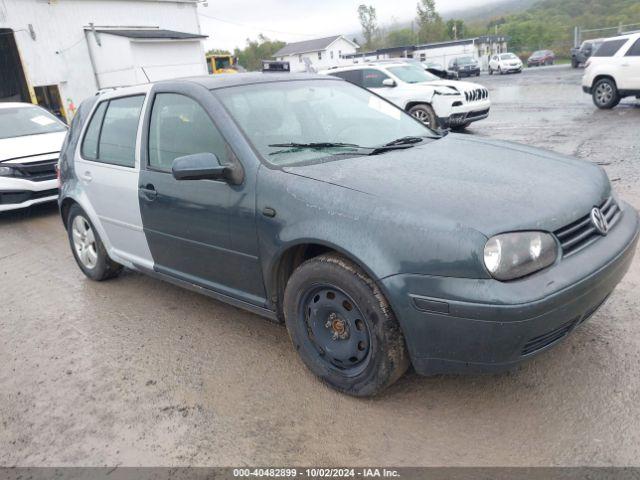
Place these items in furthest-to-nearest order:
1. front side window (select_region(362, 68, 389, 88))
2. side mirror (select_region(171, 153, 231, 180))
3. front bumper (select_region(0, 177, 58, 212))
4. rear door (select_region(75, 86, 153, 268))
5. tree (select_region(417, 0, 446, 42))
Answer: tree (select_region(417, 0, 446, 42)) < front side window (select_region(362, 68, 389, 88)) < front bumper (select_region(0, 177, 58, 212)) < rear door (select_region(75, 86, 153, 268)) < side mirror (select_region(171, 153, 231, 180))

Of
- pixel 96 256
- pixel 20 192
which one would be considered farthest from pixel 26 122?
pixel 96 256

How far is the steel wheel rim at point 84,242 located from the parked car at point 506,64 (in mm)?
38816

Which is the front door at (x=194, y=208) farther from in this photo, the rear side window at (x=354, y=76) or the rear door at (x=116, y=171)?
the rear side window at (x=354, y=76)

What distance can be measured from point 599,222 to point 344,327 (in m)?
1.41

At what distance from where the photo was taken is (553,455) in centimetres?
230

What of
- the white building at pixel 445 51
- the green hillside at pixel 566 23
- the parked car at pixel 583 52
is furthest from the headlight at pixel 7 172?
the white building at pixel 445 51

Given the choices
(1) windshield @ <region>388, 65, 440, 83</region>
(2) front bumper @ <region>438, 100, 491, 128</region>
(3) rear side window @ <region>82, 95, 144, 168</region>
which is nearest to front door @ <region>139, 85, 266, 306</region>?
(3) rear side window @ <region>82, 95, 144, 168</region>

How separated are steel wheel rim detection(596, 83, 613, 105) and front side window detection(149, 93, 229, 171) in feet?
42.3

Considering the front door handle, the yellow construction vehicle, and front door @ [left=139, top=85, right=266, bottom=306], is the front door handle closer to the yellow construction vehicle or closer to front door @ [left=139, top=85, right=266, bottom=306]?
front door @ [left=139, top=85, right=266, bottom=306]

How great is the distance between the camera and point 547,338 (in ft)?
7.80

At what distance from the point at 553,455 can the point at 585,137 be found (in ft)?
29.2

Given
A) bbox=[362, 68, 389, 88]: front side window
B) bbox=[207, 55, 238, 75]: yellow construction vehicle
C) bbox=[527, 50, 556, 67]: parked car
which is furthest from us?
bbox=[527, 50, 556, 67]: parked car

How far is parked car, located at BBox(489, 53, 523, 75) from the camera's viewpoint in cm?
3784

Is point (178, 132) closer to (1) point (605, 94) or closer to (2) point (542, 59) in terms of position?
(1) point (605, 94)
